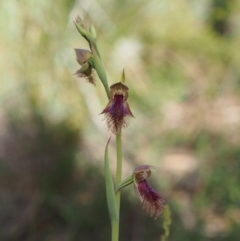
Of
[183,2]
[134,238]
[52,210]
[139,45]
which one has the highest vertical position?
[183,2]

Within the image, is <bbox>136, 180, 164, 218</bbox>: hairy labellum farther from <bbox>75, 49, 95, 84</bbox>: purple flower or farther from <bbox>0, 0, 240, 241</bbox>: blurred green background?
<bbox>0, 0, 240, 241</bbox>: blurred green background

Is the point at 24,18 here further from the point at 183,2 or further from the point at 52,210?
the point at 183,2

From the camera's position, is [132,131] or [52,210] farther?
[132,131]

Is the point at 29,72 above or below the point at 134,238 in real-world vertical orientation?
above

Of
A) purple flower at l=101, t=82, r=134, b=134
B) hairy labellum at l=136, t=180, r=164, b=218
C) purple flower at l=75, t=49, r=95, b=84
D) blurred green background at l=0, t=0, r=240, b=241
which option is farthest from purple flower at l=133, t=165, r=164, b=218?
blurred green background at l=0, t=0, r=240, b=241

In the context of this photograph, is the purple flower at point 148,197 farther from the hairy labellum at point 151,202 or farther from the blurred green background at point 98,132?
the blurred green background at point 98,132

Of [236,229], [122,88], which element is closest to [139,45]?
[236,229]
